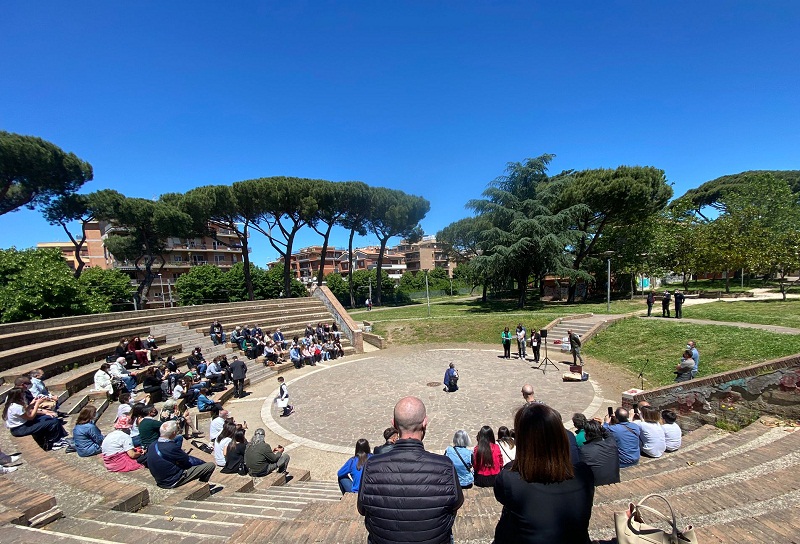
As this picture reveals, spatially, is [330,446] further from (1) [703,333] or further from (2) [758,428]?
(1) [703,333]

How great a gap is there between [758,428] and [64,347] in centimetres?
1996

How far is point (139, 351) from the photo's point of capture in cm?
1228

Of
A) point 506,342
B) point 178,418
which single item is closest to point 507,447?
point 178,418

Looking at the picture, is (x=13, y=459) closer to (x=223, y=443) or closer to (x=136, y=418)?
(x=136, y=418)

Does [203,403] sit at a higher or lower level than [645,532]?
lower

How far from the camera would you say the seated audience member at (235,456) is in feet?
21.5

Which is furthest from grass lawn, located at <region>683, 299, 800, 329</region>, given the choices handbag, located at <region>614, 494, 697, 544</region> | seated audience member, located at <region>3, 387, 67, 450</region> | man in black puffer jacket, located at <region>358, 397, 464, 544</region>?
seated audience member, located at <region>3, 387, 67, 450</region>

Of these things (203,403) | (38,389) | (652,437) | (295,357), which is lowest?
(295,357)

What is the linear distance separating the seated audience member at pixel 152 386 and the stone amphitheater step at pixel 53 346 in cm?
392

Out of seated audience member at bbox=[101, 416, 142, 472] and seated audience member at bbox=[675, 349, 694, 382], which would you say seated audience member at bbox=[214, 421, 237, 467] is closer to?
seated audience member at bbox=[101, 416, 142, 472]

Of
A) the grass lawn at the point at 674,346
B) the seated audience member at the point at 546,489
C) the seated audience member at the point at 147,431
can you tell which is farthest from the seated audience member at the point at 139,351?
the grass lawn at the point at 674,346

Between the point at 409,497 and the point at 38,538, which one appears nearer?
the point at 409,497

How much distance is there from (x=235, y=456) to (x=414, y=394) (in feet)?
20.0

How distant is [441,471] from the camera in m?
2.14
